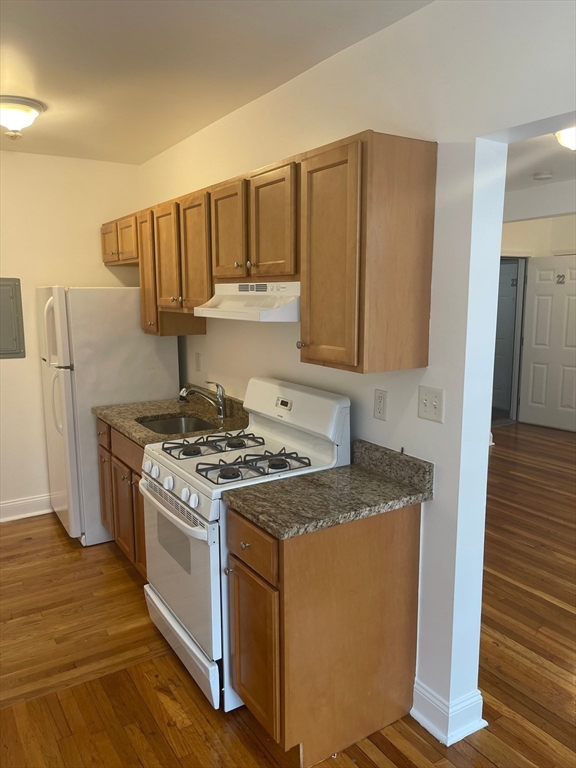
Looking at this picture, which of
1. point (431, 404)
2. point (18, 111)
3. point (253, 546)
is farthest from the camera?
point (18, 111)

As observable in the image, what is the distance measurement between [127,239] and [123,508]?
5.83 ft

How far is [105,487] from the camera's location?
3.67m

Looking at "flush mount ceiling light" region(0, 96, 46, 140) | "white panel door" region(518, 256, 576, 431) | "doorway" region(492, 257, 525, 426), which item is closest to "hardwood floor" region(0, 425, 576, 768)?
"flush mount ceiling light" region(0, 96, 46, 140)

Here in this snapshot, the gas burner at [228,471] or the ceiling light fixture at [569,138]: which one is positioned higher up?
the ceiling light fixture at [569,138]

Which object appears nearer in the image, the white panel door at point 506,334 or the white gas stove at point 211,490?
the white gas stove at point 211,490

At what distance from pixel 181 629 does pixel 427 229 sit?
1.88 metres

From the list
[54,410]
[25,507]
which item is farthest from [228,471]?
[25,507]

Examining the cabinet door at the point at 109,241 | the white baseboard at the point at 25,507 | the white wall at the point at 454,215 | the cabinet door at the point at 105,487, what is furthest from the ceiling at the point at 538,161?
the white baseboard at the point at 25,507

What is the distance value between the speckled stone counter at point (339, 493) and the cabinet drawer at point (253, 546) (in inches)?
1.4

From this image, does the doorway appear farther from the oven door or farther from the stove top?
the oven door

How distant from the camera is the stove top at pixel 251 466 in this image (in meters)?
2.22

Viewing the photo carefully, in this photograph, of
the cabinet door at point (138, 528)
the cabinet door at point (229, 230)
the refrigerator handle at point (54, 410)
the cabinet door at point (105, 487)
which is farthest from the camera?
the refrigerator handle at point (54, 410)

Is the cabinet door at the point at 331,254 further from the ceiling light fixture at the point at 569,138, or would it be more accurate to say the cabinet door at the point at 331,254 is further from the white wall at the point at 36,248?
the white wall at the point at 36,248

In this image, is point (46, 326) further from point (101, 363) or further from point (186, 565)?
point (186, 565)
